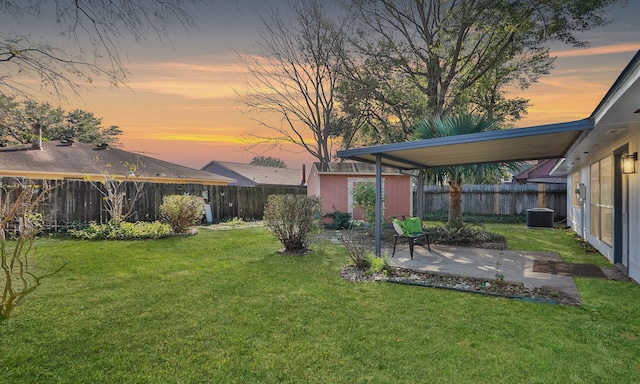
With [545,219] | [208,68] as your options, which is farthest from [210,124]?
[545,219]

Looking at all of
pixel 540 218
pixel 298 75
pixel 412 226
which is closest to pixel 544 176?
pixel 540 218

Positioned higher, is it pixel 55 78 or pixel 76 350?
pixel 55 78

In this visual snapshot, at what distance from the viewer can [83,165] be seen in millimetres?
14898

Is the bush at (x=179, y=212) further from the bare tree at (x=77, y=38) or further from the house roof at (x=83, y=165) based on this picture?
the bare tree at (x=77, y=38)

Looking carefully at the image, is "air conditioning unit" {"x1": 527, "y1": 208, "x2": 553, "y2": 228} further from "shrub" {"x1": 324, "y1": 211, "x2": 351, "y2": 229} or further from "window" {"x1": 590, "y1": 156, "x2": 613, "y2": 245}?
"shrub" {"x1": 324, "y1": 211, "x2": 351, "y2": 229}

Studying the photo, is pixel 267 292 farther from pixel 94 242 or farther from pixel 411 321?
pixel 94 242

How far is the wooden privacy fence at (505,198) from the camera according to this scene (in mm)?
15328

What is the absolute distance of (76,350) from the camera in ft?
9.85

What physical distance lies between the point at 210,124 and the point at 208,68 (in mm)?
3704

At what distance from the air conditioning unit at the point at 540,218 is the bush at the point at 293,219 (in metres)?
9.49

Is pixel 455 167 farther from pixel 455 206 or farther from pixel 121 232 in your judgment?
pixel 121 232

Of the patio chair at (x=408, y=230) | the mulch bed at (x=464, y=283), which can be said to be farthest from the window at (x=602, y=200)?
the patio chair at (x=408, y=230)

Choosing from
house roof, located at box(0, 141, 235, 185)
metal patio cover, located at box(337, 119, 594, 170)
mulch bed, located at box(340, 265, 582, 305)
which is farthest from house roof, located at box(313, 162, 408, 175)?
mulch bed, located at box(340, 265, 582, 305)

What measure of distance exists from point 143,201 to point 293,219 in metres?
7.12
